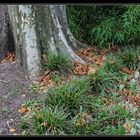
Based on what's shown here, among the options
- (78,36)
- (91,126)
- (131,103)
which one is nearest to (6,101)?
(91,126)

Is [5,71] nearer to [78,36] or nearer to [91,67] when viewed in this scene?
[91,67]

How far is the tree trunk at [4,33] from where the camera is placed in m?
6.27

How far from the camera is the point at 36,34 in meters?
5.84

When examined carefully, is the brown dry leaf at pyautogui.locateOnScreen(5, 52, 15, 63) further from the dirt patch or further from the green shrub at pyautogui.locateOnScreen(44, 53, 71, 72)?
the green shrub at pyautogui.locateOnScreen(44, 53, 71, 72)

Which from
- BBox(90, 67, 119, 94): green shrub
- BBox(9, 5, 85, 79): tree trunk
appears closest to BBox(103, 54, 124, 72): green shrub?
→ BBox(90, 67, 119, 94): green shrub

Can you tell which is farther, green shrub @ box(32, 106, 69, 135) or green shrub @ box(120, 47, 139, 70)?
green shrub @ box(120, 47, 139, 70)

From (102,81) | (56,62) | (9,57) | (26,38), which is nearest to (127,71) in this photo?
(102,81)

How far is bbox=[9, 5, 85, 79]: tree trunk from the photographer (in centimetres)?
574

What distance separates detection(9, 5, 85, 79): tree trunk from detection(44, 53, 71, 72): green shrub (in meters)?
0.13

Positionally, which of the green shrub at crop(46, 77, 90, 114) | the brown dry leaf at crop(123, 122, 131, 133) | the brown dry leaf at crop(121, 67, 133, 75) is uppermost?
the brown dry leaf at crop(121, 67, 133, 75)

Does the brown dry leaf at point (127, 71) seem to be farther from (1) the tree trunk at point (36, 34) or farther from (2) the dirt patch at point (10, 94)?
(2) the dirt patch at point (10, 94)

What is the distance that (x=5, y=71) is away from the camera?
5992 mm

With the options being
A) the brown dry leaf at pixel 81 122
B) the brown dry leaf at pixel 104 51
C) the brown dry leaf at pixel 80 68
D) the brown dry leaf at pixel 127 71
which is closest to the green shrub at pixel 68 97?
the brown dry leaf at pixel 81 122

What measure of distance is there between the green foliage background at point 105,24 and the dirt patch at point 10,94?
166 cm
